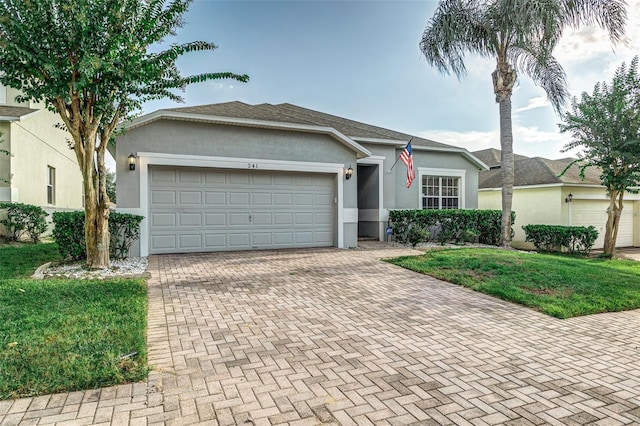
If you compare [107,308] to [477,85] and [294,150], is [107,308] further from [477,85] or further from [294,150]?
[477,85]

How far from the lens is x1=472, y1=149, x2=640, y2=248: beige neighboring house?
643 inches

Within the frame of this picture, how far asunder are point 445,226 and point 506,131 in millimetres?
4130

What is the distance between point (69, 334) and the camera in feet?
13.0

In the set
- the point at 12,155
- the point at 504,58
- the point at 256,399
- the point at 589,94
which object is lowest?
the point at 256,399

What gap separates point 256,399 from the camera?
2.89 meters

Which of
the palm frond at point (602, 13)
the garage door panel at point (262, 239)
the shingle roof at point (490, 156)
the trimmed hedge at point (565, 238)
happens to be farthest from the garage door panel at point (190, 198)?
the shingle roof at point (490, 156)

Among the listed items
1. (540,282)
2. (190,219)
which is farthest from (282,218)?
(540,282)

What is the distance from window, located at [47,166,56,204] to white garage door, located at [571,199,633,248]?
73.7 ft

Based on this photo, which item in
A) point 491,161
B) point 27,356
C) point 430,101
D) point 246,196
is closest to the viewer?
point 27,356

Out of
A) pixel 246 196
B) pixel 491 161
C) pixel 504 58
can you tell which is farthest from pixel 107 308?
pixel 491 161

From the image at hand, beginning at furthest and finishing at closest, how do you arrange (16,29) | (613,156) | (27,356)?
1. (613,156)
2. (16,29)
3. (27,356)

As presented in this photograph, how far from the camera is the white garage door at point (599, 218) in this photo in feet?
54.5

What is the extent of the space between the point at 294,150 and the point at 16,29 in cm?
686

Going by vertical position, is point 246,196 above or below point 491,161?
below
